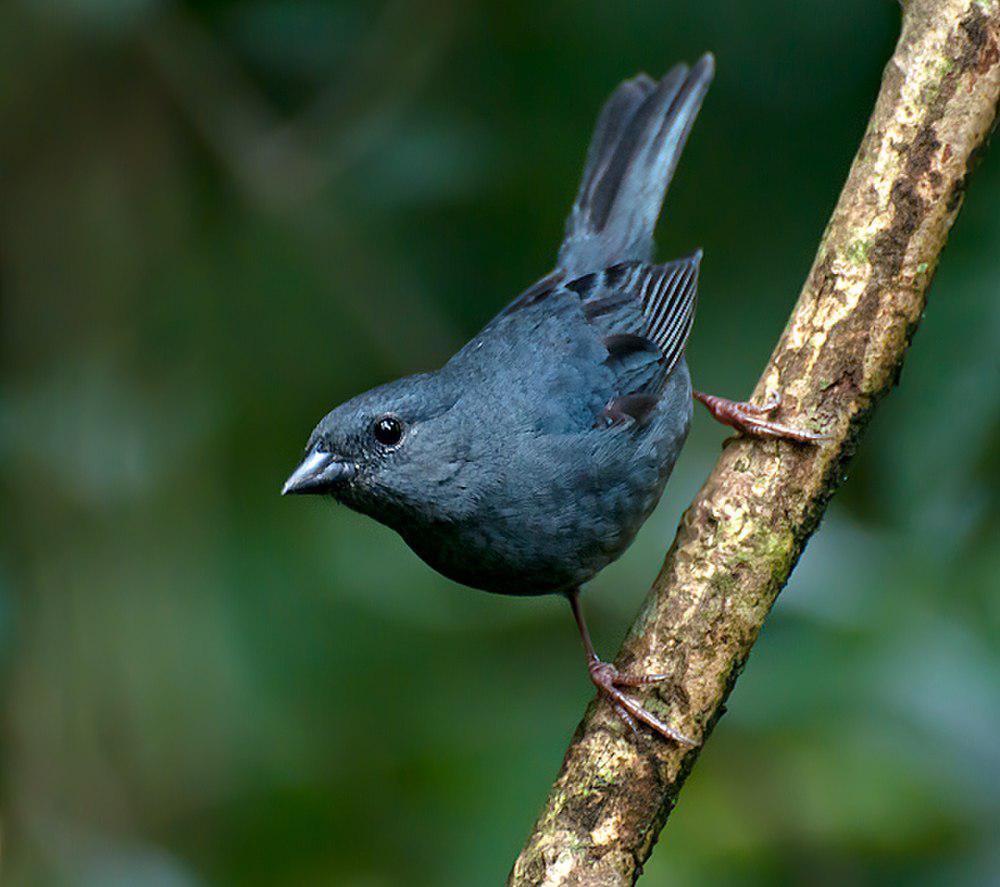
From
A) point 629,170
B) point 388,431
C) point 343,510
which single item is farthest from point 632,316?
point 343,510

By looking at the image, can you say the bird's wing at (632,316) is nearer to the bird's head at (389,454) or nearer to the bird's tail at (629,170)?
the bird's tail at (629,170)

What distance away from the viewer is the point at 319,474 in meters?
3.41

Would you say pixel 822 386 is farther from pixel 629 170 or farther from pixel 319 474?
pixel 629 170

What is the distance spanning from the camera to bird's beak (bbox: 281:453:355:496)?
339 cm

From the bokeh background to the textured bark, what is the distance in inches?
21.9

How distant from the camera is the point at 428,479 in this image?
3523 millimetres

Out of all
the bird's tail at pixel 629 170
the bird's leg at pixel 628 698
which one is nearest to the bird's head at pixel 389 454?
the bird's leg at pixel 628 698

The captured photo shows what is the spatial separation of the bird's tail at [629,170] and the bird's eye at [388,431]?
1.22m

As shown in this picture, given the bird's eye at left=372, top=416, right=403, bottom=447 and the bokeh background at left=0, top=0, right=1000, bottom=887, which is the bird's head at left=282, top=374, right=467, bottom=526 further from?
the bokeh background at left=0, top=0, right=1000, bottom=887

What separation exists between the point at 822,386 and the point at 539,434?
83cm

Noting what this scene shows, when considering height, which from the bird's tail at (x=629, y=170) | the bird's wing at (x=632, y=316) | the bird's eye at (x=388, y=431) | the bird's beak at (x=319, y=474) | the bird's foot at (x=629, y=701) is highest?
the bird's tail at (x=629, y=170)

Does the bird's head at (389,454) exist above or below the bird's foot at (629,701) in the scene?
above

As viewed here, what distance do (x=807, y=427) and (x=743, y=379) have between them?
1340 mm

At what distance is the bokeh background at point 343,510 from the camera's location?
3830 millimetres
